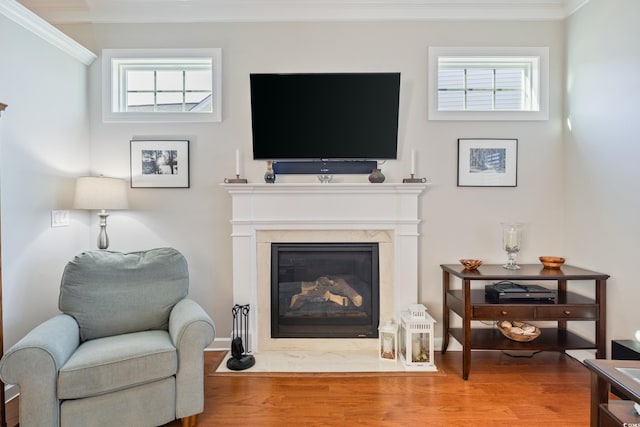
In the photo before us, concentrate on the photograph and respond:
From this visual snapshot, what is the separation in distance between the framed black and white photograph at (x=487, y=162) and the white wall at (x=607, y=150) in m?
0.46

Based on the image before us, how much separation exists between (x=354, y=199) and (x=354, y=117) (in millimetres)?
661

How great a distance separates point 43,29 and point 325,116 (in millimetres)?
2072

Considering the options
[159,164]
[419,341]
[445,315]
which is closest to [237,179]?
[159,164]

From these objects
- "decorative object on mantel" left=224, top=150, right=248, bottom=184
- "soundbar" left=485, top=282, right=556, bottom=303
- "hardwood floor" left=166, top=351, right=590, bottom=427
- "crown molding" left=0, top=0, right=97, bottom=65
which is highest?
"crown molding" left=0, top=0, right=97, bottom=65

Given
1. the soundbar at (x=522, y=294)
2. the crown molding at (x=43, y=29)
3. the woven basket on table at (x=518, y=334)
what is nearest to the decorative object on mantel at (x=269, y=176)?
the crown molding at (x=43, y=29)

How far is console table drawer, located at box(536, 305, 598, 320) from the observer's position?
2609 mm

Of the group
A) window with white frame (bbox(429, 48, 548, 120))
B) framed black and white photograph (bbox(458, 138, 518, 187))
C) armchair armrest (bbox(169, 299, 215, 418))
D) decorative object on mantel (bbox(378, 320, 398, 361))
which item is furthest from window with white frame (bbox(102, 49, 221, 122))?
decorative object on mantel (bbox(378, 320, 398, 361))

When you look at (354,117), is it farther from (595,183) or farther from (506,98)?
(595,183)

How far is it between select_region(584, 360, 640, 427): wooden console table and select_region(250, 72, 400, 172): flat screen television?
1.95 m

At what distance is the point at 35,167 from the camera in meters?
2.61

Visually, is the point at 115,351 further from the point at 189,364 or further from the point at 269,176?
the point at 269,176

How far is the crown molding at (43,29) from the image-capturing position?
2354 mm

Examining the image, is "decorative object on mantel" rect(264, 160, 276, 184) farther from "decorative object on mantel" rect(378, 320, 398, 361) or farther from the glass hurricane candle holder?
the glass hurricane candle holder

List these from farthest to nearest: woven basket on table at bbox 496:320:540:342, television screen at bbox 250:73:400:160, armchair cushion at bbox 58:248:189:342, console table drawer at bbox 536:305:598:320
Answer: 1. television screen at bbox 250:73:400:160
2. woven basket on table at bbox 496:320:540:342
3. console table drawer at bbox 536:305:598:320
4. armchair cushion at bbox 58:248:189:342
